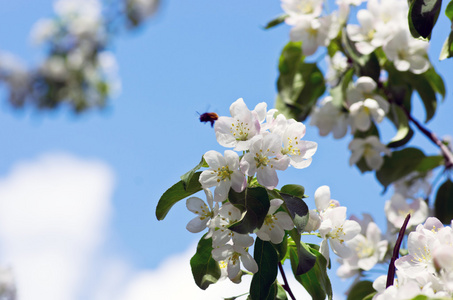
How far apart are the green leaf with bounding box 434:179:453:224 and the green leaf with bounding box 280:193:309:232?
1027 mm

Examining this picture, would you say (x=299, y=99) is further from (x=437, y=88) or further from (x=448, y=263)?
(x=448, y=263)

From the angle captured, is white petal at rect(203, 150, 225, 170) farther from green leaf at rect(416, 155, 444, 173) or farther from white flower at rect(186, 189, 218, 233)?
green leaf at rect(416, 155, 444, 173)

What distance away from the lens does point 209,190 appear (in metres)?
0.95

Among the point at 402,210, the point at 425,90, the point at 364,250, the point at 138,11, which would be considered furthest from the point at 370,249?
the point at 138,11

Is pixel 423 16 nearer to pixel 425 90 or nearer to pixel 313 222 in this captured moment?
pixel 313 222

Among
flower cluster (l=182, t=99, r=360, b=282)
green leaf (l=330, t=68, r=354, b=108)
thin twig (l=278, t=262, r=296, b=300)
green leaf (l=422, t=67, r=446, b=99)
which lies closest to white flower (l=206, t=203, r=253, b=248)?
flower cluster (l=182, t=99, r=360, b=282)

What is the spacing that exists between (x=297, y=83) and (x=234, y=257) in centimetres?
107

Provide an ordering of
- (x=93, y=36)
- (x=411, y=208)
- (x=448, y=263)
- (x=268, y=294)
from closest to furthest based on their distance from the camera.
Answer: (x=448, y=263) → (x=268, y=294) → (x=411, y=208) → (x=93, y=36)

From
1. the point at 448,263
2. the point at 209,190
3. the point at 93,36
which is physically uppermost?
the point at 93,36

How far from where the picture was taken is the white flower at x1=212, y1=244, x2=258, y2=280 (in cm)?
91

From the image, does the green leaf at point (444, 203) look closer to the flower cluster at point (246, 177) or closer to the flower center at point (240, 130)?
the flower cluster at point (246, 177)

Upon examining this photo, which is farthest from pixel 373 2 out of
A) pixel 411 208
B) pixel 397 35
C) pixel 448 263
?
pixel 448 263

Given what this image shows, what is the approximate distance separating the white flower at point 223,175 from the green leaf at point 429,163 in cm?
115

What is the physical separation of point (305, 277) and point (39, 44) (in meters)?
6.34
